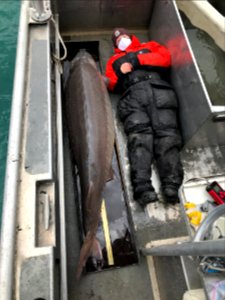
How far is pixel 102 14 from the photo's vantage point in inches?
125

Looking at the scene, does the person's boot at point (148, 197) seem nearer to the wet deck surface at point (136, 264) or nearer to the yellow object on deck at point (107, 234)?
the wet deck surface at point (136, 264)

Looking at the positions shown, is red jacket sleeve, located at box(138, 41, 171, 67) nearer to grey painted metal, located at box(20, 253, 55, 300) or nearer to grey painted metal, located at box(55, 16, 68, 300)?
grey painted metal, located at box(55, 16, 68, 300)

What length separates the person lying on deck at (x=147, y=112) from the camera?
2270 millimetres

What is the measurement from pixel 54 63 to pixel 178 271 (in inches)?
69.7

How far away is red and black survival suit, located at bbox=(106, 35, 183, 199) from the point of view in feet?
7.53

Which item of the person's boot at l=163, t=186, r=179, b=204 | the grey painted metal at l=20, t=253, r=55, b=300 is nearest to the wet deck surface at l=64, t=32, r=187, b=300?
the person's boot at l=163, t=186, r=179, b=204

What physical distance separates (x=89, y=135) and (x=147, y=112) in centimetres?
60

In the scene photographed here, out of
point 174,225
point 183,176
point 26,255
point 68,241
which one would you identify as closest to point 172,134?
point 183,176

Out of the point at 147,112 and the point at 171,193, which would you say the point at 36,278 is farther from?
the point at 147,112

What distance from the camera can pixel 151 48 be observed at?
9.27 ft

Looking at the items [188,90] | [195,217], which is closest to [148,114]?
[188,90]

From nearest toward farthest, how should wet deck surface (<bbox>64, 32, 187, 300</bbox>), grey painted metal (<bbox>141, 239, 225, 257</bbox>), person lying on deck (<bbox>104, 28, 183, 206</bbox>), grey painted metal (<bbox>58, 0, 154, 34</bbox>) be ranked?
grey painted metal (<bbox>141, 239, 225, 257</bbox>) → wet deck surface (<bbox>64, 32, 187, 300</bbox>) → person lying on deck (<bbox>104, 28, 183, 206</bbox>) → grey painted metal (<bbox>58, 0, 154, 34</bbox>)

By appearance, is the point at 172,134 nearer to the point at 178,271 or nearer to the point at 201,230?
the point at 178,271

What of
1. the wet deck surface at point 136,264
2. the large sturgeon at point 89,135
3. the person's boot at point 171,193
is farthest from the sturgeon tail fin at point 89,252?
the person's boot at point 171,193
